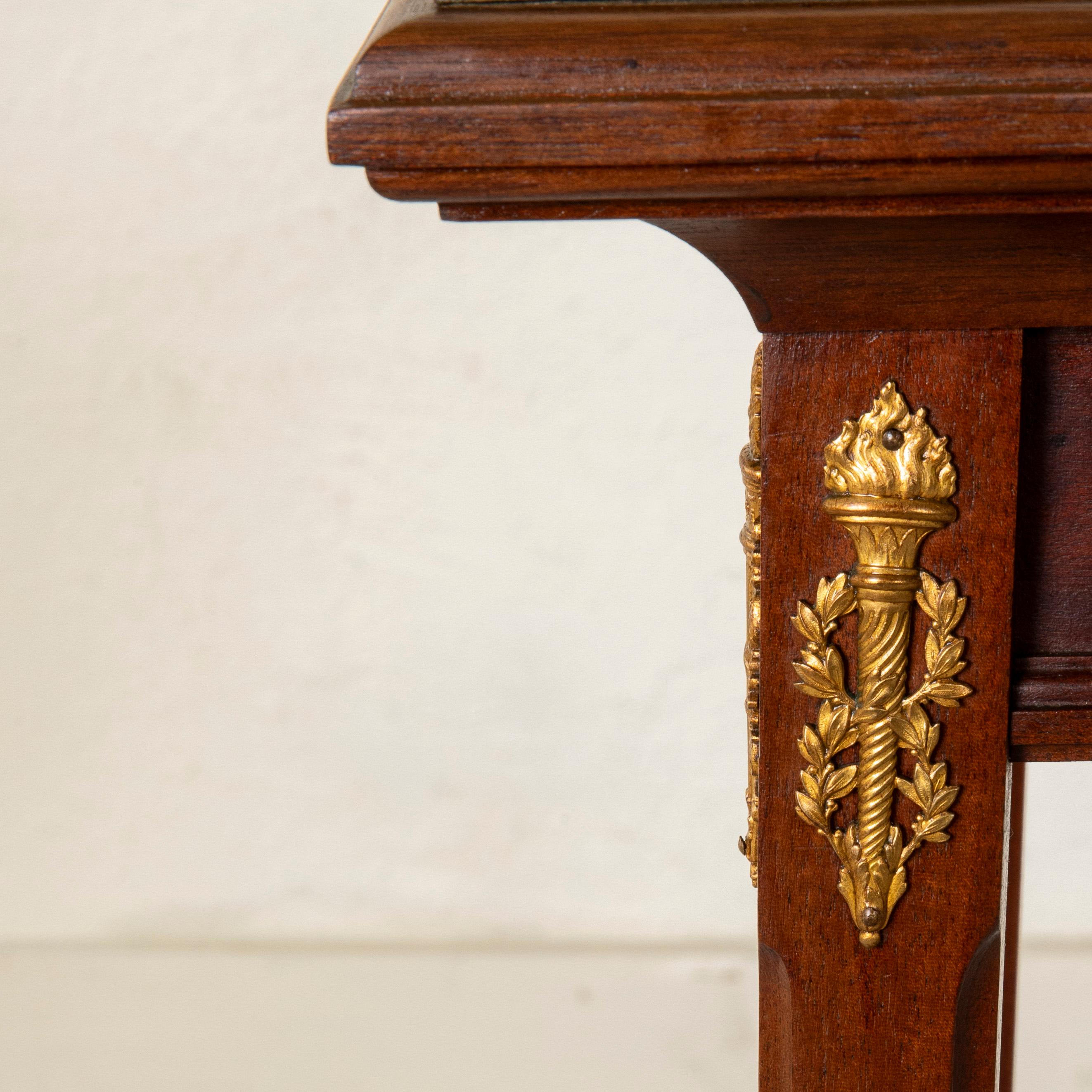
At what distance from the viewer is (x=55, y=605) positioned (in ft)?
4.92

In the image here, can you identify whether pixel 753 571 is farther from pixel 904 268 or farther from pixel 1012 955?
pixel 1012 955

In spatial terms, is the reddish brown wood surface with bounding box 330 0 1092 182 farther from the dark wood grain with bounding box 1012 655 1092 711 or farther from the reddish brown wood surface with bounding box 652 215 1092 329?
the dark wood grain with bounding box 1012 655 1092 711

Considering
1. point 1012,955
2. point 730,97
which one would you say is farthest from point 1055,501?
point 1012,955

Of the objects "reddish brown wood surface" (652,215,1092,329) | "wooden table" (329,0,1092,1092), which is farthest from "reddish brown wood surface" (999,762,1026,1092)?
"reddish brown wood surface" (652,215,1092,329)

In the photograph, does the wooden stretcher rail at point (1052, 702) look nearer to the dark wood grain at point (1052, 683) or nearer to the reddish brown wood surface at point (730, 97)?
the dark wood grain at point (1052, 683)

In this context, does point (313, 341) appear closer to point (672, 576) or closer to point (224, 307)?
point (224, 307)

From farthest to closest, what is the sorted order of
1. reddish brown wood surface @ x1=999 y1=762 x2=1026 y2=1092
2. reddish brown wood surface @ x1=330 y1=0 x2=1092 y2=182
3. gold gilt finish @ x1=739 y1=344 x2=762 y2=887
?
reddish brown wood surface @ x1=999 y1=762 x2=1026 y2=1092
gold gilt finish @ x1=739 y1=344 x2=762 y2=887
reddish brown wood surface @ x1=330 y1=0 x2=1092 y2=182

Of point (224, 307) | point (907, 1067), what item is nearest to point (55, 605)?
point (224, 307)

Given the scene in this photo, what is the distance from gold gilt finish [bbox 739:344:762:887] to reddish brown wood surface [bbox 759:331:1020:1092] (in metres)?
0.01

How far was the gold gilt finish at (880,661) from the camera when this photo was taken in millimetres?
361


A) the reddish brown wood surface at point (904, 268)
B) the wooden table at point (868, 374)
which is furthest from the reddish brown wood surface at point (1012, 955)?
the reddish brown wood surface at point (904, 268)

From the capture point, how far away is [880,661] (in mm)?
375

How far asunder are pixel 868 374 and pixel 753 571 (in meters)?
0.07

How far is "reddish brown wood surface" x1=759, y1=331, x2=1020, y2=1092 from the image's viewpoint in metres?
0.36
